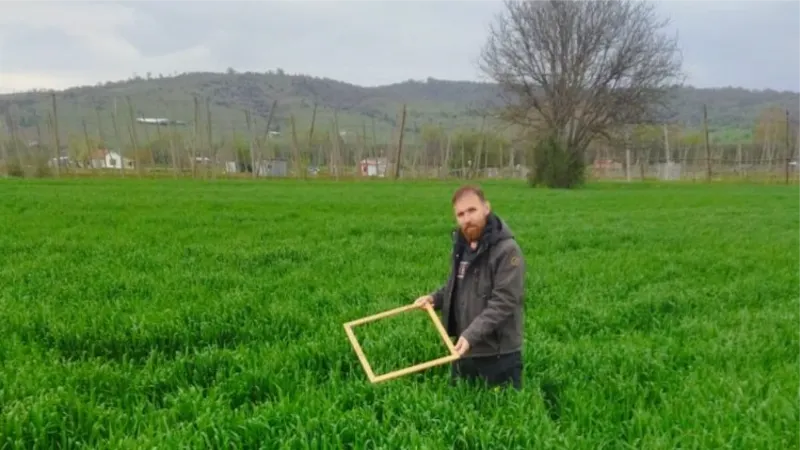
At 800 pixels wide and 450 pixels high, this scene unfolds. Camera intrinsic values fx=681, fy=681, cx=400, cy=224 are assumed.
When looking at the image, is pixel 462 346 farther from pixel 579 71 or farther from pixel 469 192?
pixel 579 71

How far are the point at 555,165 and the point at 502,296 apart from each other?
43113 mm

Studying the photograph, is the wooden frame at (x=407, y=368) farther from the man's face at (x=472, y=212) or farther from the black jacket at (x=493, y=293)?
the man's face at (x=472, y=212)

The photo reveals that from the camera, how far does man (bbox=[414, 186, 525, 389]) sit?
4.28 metres

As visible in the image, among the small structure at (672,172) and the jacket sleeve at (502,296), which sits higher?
the jacket sleeve at (502,296)

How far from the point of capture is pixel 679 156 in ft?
315

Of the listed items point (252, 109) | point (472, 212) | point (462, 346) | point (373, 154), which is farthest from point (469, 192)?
point (252, 109)

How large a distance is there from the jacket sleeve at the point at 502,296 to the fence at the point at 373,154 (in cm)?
4983

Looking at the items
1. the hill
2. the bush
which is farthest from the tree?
the hill

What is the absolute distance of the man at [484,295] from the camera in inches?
169

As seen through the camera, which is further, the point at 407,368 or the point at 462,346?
the point at 407,368

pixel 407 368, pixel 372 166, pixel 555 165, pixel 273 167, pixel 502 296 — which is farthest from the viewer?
pixel 372 166

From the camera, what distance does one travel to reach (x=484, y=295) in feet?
14.6

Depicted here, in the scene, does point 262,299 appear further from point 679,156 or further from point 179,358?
point 679,156

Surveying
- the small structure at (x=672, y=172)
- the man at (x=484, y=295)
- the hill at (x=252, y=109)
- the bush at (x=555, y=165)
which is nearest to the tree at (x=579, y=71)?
the bush at (x=555, y=165)
